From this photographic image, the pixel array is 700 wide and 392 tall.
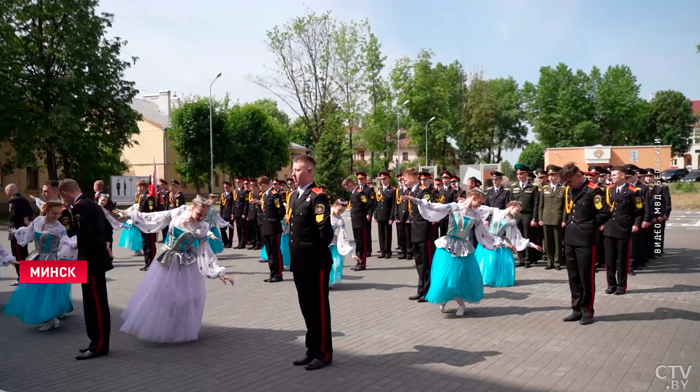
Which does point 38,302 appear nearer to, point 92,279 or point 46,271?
point 46,271

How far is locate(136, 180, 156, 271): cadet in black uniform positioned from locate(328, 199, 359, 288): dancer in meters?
4.80

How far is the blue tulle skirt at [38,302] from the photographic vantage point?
689cm

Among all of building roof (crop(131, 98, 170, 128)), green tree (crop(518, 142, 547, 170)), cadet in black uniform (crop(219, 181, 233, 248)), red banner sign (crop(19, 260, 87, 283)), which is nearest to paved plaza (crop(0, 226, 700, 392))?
red banner sign (crop(19, 260, 87, 283))

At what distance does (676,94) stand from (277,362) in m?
90.3

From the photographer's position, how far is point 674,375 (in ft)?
16.8

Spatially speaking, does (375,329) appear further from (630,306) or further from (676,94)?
(676,94)

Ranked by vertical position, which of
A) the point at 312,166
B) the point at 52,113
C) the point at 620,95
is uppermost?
the point at 620,95

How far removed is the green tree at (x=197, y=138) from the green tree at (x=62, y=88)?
10866 mm

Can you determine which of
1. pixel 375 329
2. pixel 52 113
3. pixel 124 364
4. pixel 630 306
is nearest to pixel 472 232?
pixel 375 329

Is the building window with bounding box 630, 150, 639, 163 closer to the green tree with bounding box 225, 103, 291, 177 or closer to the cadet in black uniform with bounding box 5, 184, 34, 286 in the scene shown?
the green tree with bounding box 225, 103, 291, 177

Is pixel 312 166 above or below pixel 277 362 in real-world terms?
above

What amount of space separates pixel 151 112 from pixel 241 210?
45.0 meters

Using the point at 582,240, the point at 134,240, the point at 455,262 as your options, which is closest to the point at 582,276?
the point at 582,240

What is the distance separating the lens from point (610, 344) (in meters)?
6.17
